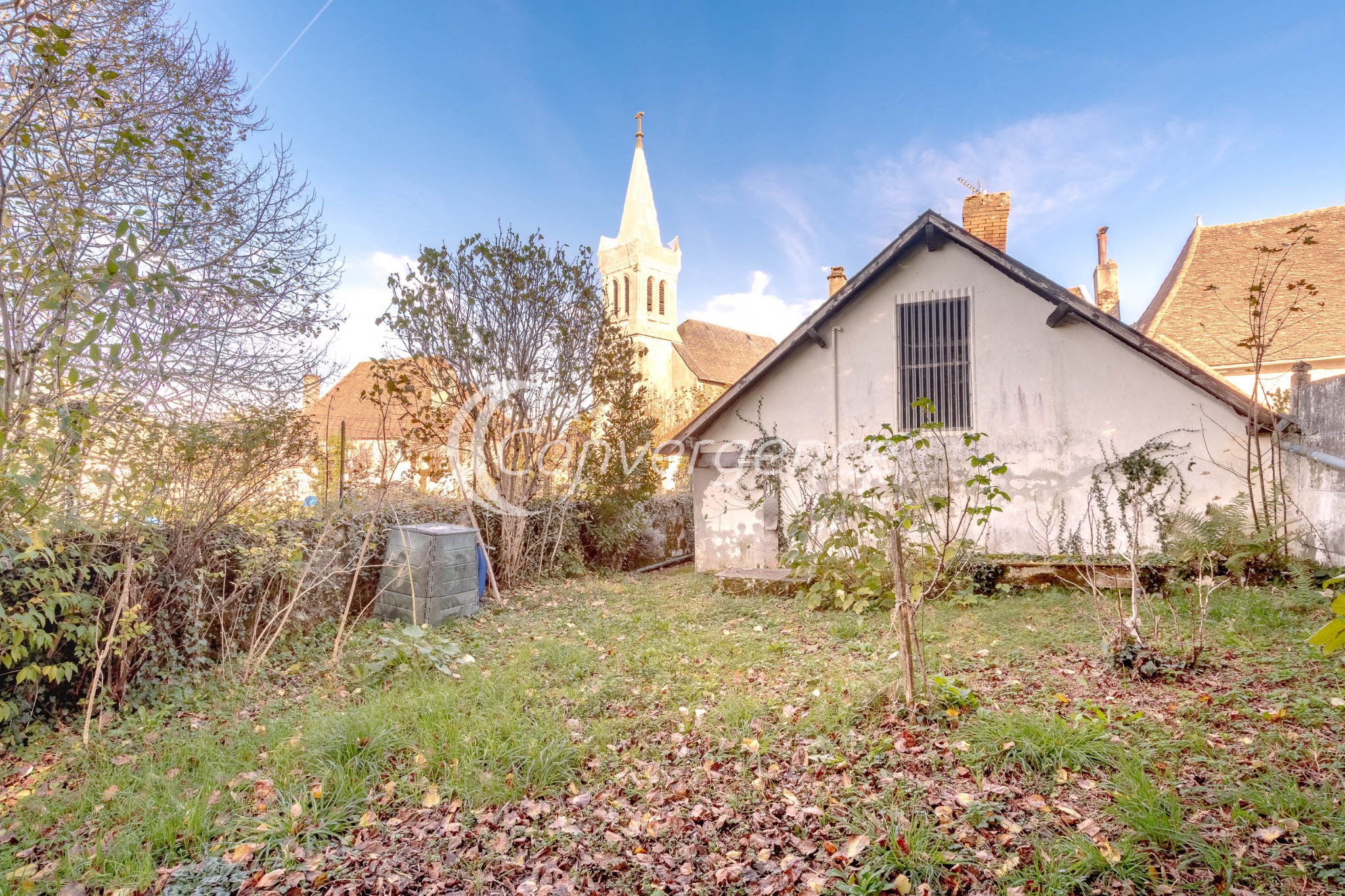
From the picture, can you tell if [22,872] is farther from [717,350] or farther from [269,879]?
[717,350]

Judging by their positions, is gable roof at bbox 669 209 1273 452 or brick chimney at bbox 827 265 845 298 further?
brick chimney at bbox 827 265 845 298

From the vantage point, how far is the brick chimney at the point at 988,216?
12805mm

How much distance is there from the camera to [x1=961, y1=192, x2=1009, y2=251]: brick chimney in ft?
42.0

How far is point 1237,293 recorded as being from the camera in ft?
53.8

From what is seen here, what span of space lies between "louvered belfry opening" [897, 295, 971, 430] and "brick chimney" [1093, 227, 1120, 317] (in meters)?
13.3

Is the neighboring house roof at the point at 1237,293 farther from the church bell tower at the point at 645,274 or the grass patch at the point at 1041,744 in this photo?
the church bell tower at the point at 645,274

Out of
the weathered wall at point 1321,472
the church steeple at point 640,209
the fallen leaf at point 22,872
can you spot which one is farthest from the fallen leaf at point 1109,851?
the church steeple at point 640,209

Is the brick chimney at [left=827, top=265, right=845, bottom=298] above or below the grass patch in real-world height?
above

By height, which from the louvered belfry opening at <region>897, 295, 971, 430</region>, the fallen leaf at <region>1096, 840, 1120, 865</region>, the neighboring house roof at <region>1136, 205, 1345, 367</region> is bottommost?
the fallen leaf at <region>1096, 840, 1120, 865</region>

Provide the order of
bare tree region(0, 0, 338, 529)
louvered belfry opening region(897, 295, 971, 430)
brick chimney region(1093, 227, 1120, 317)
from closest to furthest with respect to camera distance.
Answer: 1. bare tree region(0, 0, 338, 529)
2. louvered belfry opening region(897, 295, 971, 430)
3. brick chimney region(1093, 227, 1120, 317)

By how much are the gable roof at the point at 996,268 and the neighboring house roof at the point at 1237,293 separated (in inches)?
263

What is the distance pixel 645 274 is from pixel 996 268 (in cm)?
2801

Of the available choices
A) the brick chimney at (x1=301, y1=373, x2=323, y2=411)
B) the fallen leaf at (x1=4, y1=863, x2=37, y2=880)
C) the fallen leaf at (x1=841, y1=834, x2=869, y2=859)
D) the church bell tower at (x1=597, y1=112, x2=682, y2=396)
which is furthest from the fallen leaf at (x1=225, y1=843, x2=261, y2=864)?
the church bell tower at (x1=597, y1=112, x2=682, y2=396)

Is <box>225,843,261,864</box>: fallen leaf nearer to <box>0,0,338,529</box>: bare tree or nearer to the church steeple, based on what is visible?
<box>0,0,338,529</box>: bare tree
